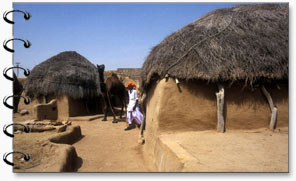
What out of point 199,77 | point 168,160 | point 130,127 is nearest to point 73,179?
point 168,160

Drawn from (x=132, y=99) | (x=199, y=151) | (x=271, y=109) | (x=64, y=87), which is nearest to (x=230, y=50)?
(x=271, y=109)

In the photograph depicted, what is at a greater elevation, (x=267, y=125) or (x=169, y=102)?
(x=169, y=102)

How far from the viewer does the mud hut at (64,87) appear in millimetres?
10266

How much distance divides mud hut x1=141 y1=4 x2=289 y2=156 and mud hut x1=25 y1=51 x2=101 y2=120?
655 centimetres

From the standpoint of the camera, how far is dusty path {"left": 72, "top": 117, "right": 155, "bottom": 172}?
4.47 meters

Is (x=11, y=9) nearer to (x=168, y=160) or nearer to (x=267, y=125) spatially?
(x=168, y=160)

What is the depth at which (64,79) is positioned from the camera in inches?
419

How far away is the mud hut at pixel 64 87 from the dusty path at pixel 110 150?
2.34 metres

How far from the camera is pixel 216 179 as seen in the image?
8.63 feet

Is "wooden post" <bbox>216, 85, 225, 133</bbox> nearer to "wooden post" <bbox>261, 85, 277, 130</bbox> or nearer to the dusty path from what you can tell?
"wooden post" <bbox>261, 85, 277, 130</bbox>

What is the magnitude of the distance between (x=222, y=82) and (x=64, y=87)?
7.86 metres

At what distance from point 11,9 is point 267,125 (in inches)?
192

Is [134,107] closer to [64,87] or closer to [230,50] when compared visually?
[230,50]

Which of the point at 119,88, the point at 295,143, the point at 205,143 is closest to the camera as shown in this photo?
the point at 295,143
